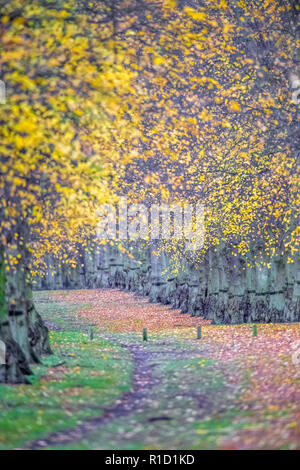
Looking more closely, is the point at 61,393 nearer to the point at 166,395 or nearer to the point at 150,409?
the point at 150,409

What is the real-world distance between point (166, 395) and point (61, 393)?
2981 millimetres

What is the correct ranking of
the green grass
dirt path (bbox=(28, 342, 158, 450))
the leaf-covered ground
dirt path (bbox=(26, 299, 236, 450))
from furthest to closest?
the green grass → dirt path (bbox=(26, 299, 236, 450)) → dirt path (bbox=(28, 342, 158, 450)) → the leaf-covered ground

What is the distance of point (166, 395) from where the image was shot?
18.2 m

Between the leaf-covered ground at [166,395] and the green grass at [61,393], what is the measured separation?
1.1 inches

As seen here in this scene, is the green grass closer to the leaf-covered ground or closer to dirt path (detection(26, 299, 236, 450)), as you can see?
the leaf-covered ground

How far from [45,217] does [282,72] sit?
1136cm

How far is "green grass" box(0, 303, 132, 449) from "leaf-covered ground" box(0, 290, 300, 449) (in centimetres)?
3

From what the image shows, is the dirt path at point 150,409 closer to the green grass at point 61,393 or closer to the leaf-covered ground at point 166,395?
the leaf-covered ground at point 166,395

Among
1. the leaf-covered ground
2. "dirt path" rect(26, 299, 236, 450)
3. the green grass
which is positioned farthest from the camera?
the green grass

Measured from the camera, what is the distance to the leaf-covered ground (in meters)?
13.3

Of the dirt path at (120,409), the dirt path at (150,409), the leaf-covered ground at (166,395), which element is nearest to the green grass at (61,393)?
the leaf-covered ground at (166,395)

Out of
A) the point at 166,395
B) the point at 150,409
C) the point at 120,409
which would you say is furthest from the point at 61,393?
the point at 166,395

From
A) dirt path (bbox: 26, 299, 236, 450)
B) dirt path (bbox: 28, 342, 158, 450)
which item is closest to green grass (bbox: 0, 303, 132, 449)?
dirt path (bbox: 28, 342, 158, 450)

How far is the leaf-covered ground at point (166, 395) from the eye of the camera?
13297 millimetres
